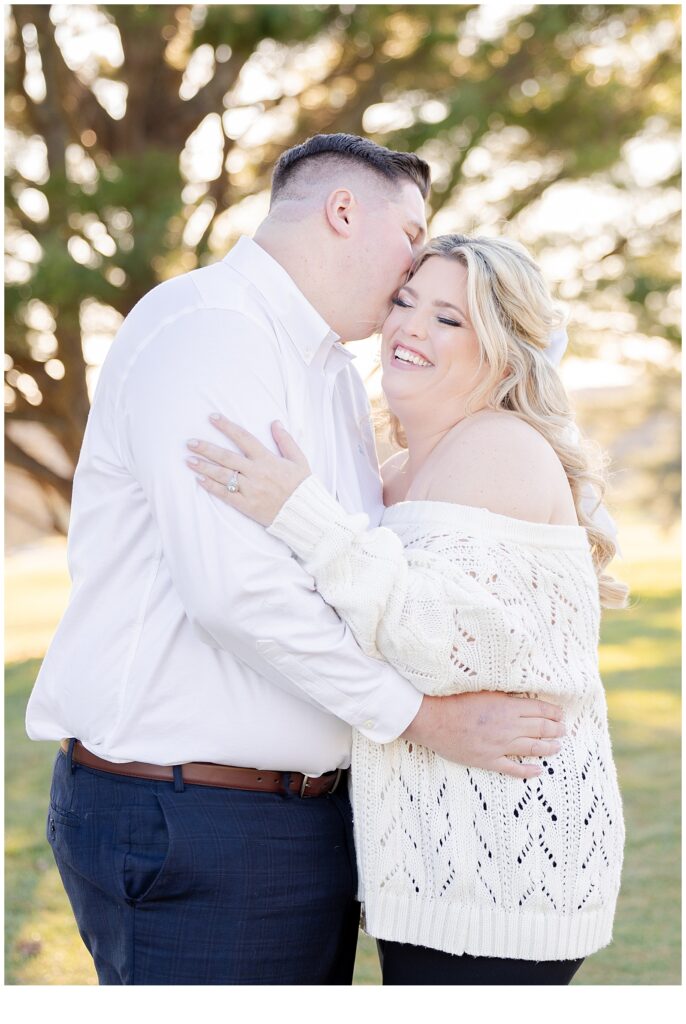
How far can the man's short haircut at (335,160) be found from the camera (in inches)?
98.4

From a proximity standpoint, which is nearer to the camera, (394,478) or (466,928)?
(466,928)

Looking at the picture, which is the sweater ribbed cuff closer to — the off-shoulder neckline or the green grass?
the off-shoulder neckline

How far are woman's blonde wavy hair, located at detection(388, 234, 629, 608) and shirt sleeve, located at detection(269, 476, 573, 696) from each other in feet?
1.61

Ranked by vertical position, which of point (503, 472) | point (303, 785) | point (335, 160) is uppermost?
point (335, 160)

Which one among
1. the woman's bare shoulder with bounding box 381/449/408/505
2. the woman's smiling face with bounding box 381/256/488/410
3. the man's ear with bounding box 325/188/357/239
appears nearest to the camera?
the man's ear with bounding box 325/188/357/239

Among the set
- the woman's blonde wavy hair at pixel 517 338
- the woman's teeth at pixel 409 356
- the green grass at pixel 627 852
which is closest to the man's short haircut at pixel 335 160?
the woman's blonde wavy hair at pixel 517 338

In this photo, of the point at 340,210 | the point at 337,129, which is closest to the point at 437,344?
the point at 340,210

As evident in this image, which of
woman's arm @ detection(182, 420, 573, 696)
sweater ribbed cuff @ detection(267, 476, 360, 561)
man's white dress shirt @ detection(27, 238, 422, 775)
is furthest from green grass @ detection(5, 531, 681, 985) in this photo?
sweater ribbed cuff @ detection(267, 476, 360, 561)

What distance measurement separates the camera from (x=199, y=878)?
2.12m

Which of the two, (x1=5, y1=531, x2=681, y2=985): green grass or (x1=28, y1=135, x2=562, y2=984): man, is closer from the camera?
(x1=28, y1=135, x2=562, y2=984): man

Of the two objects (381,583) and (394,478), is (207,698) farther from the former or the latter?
(394,478)

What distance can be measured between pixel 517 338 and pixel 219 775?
1170 mm

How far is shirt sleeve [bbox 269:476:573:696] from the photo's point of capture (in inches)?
81.0

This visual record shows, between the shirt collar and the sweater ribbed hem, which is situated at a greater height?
the shirt collar
